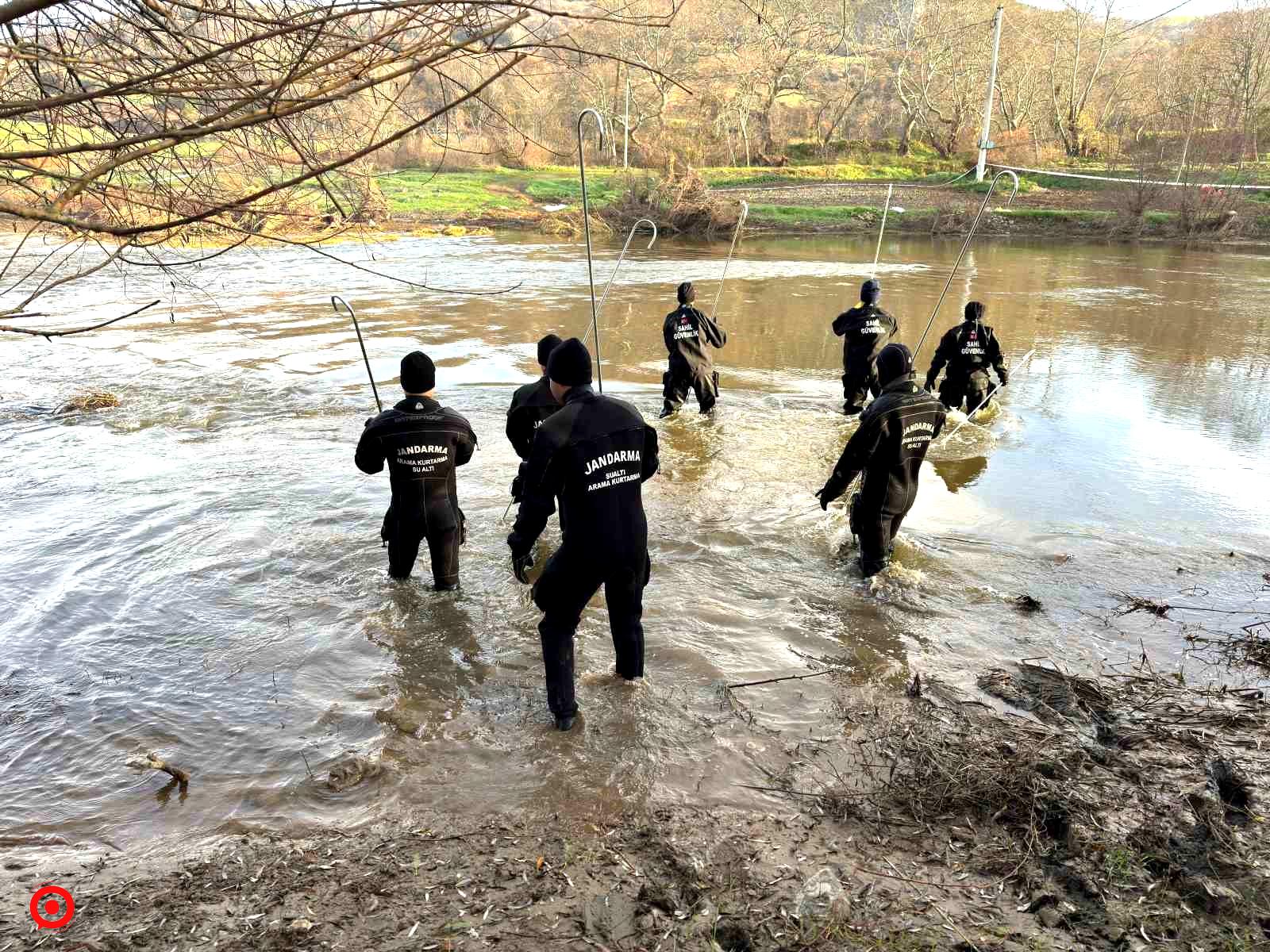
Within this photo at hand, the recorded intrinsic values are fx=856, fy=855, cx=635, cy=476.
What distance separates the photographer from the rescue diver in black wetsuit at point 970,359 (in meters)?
10.2

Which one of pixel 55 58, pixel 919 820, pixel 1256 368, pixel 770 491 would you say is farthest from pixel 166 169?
pixel 1256 368

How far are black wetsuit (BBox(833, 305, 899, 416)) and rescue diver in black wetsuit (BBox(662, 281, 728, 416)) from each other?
5.23ft

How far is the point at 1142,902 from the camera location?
3164 millimetres

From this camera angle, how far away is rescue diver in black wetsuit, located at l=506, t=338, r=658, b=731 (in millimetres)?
4152

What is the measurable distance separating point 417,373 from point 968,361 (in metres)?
7.40

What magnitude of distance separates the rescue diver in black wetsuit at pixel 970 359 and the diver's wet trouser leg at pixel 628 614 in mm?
6479

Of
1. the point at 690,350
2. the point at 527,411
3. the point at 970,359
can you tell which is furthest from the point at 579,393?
the point at 970,359

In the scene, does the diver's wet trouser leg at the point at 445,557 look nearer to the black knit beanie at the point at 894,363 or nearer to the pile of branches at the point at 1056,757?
the pile of branches at the point at 1056,757

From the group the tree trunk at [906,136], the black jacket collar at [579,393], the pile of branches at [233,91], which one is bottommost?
the black jacket collar at [579,393]

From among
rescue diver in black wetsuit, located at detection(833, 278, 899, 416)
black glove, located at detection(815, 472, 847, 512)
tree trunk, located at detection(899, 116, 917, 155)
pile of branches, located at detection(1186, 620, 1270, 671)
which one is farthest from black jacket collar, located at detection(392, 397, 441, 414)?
tree trunk, located at detection(899, 116, 917, 155)

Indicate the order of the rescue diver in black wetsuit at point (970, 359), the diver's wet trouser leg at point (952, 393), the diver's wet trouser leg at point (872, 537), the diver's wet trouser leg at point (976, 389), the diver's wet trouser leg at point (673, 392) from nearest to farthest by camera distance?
the diver's wet trouser leg at point (872, 537) → the rescue diver in black wetsuit at point (970, 359) → the diver's wet trouser leg at point (976, 389) → the diver's wet trouser leg at point (952, 393) → the diver's wet trouser leg at point (673, 392)

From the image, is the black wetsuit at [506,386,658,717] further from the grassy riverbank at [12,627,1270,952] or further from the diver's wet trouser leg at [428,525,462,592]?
the diver's wet trouser leg at [428,525,462,592]

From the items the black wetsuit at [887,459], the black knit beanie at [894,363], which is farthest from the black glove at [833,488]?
the black knit beanie at [894,363]

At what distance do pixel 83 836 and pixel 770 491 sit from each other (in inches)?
240
